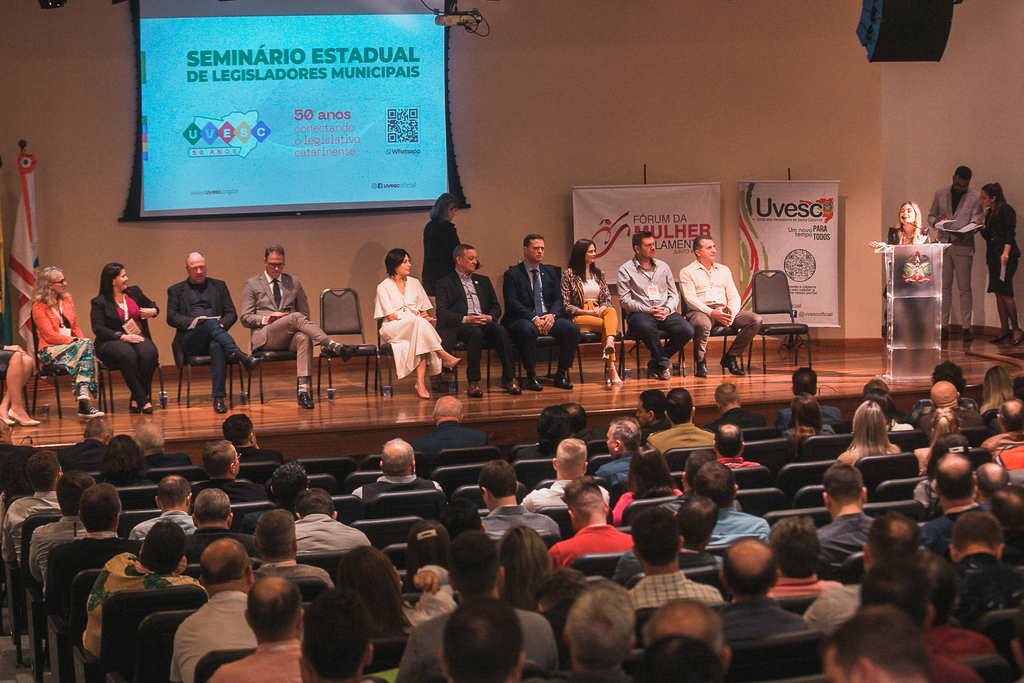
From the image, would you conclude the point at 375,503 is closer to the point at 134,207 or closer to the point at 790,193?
the point at 134,207

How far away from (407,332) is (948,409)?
362cm

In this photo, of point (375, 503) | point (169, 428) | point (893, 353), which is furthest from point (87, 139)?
point (893, 353)

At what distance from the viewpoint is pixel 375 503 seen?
446 cm

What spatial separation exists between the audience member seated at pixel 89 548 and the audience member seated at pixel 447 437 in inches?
79.8

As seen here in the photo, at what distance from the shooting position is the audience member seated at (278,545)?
329 centimetres

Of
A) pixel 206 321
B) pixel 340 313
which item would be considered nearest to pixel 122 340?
pixel 206 321

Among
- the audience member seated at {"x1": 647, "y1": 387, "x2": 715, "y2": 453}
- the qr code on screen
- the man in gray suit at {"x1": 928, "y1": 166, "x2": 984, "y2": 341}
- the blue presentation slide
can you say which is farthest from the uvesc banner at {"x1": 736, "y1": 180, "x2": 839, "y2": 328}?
the audience member seated at {"x1": 647, "y1": 387, "x2": 715, "y2": 453}

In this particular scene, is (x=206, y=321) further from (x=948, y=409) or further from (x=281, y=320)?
(x=948, y=409)

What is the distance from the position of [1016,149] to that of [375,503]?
8.46 meters

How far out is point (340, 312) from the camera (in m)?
8.44

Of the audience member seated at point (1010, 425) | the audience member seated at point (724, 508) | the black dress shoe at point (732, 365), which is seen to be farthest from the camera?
the black dress shoe at point (732, 365)

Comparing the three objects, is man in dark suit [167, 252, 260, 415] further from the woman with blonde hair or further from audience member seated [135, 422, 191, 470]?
audience member seated [135, 422, 191, 470]

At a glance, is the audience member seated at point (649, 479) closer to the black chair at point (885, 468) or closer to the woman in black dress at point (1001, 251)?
the black chair at point (885, 468)

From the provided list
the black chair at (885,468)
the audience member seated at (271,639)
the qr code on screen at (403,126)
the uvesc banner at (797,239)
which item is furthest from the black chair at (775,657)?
the uvesc banner at (797,239)
